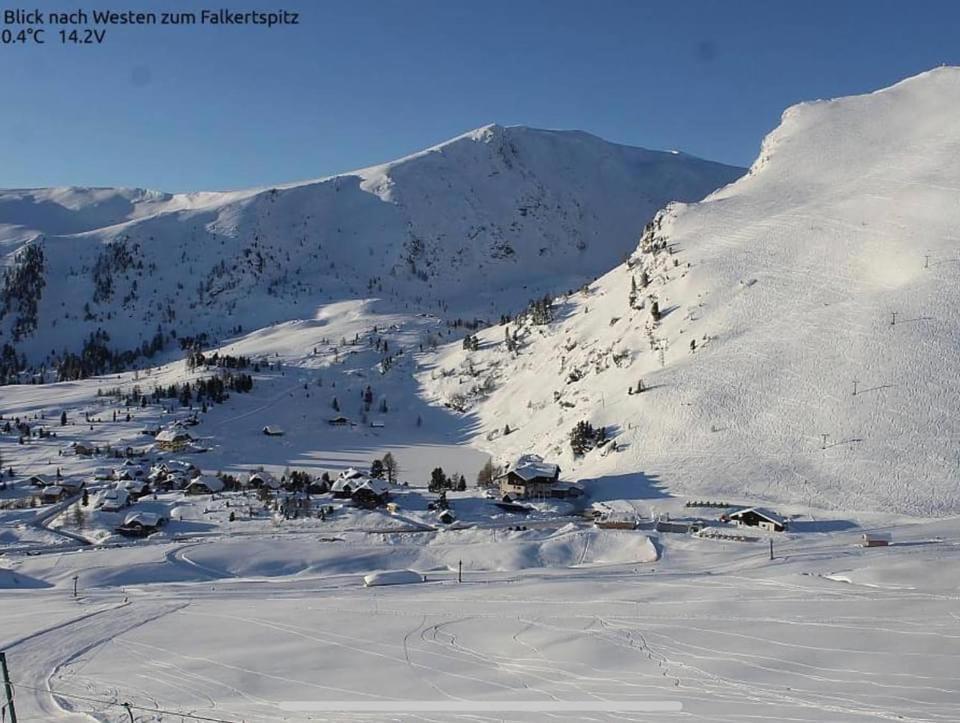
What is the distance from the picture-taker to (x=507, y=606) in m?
36.2

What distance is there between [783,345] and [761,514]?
1198 inches

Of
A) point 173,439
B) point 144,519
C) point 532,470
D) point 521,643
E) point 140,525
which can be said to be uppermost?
point 173,439

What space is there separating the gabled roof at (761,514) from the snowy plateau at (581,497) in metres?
0.15

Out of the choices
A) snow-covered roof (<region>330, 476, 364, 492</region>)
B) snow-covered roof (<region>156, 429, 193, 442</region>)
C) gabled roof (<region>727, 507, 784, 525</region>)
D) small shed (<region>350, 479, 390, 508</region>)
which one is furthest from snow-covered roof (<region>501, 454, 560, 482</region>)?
snow-covered roof (<region>156, 429, 193, 442</region>)

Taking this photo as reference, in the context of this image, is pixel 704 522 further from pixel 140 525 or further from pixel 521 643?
pixel 140 525

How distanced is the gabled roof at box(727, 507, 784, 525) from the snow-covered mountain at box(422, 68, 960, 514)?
12.4ft

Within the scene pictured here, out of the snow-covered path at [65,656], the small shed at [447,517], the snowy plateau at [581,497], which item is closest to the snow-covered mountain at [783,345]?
the snowy plateau at [581,497]

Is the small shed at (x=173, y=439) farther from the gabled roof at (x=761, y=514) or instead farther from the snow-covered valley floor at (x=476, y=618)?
the gabled roof at (x=761, y=514)

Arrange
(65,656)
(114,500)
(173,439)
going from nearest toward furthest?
(65,656) → (114,500) → (173,439)

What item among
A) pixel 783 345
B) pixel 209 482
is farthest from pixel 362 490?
pixel 783 345

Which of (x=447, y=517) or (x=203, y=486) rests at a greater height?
(x=203, y=486)

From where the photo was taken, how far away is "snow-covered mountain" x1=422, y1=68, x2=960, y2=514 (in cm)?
6756

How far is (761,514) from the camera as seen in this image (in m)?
58.5

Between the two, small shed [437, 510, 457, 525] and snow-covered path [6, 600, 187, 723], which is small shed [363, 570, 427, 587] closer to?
snow-covered path [6, 600, 187, 723]
